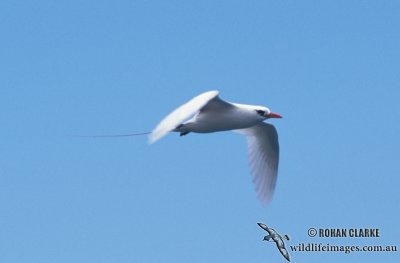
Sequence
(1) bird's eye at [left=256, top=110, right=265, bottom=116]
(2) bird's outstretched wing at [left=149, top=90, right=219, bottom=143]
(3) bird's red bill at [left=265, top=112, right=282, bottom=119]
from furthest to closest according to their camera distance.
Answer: (3) bird's red bill at [left=265, top=112, right=282, bottom=119] → (1) bird's eye at [left=256, top=110, right=265, bottom=116] → (2) bird's outstretched wing at [left=149, top=90, right=219, bottom=143]

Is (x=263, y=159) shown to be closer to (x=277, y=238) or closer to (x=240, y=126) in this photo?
(x=277, y=238)

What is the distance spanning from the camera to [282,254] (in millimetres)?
24156

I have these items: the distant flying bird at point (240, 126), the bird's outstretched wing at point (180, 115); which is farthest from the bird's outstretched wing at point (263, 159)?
the bird's outstretched wing at point (180, 115)

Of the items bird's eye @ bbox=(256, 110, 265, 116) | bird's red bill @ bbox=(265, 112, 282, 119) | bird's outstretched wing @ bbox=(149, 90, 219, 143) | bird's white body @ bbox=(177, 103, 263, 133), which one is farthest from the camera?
bird's red bill @ bbox=(265, 112, 282, 119)

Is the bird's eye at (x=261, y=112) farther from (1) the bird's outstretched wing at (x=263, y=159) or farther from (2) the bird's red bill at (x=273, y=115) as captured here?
(1) the bird's outstretched wing at (x=263, y=159)

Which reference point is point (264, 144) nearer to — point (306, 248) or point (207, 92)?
point (306, 248)

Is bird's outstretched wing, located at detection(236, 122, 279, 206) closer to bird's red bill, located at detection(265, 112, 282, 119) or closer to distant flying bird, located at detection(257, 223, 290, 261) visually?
distant flying bird, located at detection(257, 223, 290, 261)

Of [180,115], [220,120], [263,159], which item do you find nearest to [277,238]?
[263,159]

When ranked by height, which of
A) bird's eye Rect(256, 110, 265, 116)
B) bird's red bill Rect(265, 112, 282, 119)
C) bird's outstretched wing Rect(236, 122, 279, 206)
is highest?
bird's eye Rect(256, 110, 265, 116)

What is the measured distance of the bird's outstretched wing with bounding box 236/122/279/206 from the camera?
24.6 meters

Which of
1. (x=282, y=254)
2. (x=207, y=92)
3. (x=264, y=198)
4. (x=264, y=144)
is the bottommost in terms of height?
(x=282, y=254)

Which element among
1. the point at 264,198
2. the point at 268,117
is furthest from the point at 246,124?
the point at 264,198

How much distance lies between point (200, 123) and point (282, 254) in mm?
5367

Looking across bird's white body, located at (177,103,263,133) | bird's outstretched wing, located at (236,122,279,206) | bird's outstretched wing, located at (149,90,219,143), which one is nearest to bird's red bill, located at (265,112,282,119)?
bird's white body, located at (177,103,263,133)
